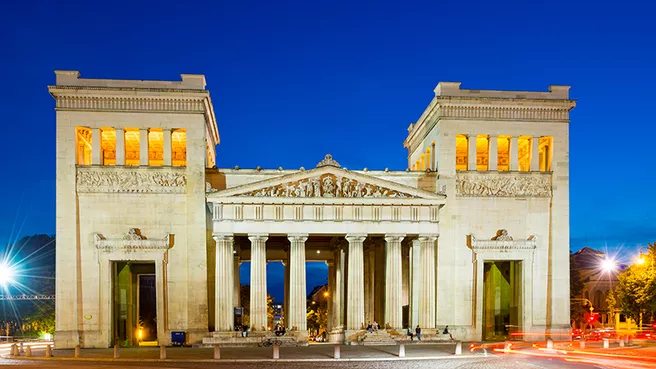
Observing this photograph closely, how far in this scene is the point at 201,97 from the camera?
5644 centimetres

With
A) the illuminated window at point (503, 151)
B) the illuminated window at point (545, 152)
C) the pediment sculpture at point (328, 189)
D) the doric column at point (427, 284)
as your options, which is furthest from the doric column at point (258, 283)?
the illuminated window at point (545, 152)

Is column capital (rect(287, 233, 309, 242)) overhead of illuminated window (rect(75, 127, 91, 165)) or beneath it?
beneath

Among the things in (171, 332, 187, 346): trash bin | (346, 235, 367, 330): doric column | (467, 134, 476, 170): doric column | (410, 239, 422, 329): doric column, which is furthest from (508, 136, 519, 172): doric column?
(171, 332, 187, 346): trash bin

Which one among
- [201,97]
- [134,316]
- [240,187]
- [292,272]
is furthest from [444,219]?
[134,316]

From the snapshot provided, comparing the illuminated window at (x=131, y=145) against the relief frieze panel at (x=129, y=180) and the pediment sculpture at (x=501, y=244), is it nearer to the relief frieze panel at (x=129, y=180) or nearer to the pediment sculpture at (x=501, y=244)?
the relief frieze panel at (x=129, y=180)

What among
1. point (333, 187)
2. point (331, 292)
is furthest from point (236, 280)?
point (333, 187)

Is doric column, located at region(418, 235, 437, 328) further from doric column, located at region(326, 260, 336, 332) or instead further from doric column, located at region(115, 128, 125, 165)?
doric column, located at region(115, 128, 125, 165)

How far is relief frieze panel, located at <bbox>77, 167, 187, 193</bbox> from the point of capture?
5512cm

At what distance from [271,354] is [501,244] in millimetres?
23165

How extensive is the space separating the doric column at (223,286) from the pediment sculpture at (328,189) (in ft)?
16.0

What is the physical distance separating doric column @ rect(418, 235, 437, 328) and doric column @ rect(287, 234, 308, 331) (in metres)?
9.44

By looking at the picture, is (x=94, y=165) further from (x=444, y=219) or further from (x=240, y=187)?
(x=444, y=219)

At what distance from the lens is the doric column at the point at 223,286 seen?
54406mm

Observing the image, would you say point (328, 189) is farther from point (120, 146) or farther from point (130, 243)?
point (120, 146)
